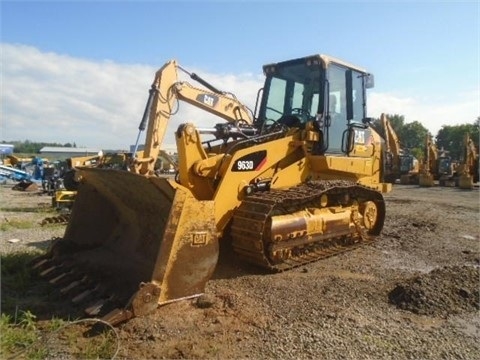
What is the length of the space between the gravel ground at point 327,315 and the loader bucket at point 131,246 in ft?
0.81

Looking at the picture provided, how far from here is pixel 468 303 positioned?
4508 mm

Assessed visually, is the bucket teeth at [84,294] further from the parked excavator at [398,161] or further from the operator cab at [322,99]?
the parked excavator at [398,161]

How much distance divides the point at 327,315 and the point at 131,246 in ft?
7.95

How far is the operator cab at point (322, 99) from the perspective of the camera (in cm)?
669

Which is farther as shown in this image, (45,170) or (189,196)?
(45,170)

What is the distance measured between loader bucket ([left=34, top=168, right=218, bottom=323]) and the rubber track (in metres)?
0.96

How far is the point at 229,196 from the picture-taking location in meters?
5.39

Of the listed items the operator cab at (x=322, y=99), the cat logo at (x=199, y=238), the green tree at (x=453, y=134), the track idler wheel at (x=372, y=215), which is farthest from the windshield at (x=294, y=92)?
the green tree at (x=453, y=134)

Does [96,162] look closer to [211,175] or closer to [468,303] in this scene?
[211,175]

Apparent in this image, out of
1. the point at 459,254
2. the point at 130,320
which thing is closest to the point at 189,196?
the point at 130,320

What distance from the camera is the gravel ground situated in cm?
336

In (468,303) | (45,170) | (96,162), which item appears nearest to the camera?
(468,303)

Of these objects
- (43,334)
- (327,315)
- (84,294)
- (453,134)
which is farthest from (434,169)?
(453,134)

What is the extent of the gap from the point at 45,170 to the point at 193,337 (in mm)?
18211
